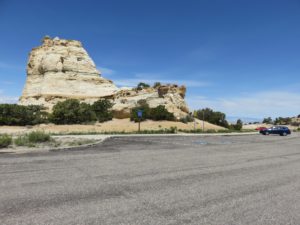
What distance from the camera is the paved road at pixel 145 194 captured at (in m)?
5.30

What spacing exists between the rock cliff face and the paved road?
4683 cm

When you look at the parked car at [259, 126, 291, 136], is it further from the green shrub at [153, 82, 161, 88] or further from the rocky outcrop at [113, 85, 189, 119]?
the green shrub at [153, 82, 161, 88]

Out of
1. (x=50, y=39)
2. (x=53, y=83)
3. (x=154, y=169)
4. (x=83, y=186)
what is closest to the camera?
(x=83, y=186)

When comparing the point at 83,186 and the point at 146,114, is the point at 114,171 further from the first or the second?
the point at 146,114

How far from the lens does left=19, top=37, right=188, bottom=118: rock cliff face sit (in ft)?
205

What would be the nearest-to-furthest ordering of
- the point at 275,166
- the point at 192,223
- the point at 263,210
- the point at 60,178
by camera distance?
1. the point at 192,223
2. the point at 263,210
3. the point at 60,178
4. the point at 275,166

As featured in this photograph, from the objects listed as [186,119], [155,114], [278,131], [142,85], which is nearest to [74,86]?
[142,85]

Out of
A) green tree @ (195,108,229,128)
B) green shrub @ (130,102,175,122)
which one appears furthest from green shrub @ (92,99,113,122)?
green tree @ (195,108,229,128)

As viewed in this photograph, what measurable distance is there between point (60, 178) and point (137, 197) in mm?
2768

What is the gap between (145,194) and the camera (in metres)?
6.86

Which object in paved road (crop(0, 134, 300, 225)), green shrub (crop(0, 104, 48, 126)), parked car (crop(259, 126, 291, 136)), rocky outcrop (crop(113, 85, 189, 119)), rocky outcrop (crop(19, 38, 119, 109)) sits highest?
rocky outcrop (crop(19, 38, 119, 109))

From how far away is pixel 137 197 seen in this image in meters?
6.59

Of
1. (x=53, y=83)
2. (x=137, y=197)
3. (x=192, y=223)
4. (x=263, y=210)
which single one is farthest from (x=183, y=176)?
(x=53, y=83)

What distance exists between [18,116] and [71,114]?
7770mm
